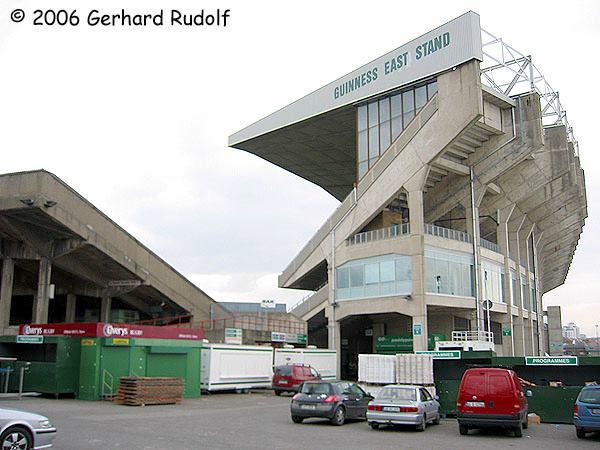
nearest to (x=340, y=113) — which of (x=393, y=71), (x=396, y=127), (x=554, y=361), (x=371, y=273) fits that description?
(x=396, y=127)

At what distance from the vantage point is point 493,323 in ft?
162

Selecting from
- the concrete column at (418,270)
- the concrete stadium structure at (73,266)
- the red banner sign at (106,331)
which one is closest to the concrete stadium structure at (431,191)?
the concrete column at (418,270)

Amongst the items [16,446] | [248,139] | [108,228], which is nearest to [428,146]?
[248,139]

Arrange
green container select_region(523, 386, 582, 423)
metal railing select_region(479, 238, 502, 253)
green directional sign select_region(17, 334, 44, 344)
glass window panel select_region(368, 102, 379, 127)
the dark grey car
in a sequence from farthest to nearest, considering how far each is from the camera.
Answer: glass window panel select_region(368, 102, 379, 127), metal railing select_region(479, 238, 502, 253), green directional sign select_region(17, 334, 44, 344), green container select_region(523, 386, 582, 423), the dark grey car

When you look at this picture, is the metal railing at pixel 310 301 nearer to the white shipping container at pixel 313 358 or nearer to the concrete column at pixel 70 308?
the white shipping container at pixel 313 358

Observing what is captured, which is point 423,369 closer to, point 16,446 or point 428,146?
point 16,446

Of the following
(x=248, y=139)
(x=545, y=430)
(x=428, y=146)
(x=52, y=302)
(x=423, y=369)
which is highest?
(x=248, y=139)

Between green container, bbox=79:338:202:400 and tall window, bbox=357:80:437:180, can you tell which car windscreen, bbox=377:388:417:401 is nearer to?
green container, bbox=79:338:202:400

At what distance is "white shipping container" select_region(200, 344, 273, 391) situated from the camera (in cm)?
2961

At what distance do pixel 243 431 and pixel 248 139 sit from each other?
1601 inches

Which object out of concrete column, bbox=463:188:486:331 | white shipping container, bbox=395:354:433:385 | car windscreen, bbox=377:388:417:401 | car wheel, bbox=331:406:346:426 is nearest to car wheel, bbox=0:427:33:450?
car wheel, bbox=331:406:346:426

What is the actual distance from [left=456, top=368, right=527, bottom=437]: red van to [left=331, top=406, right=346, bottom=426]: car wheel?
3585mm

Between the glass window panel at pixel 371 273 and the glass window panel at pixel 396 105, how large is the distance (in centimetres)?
1080

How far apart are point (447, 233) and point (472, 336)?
23.0 feet
